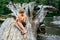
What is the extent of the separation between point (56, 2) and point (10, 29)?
65.6 ft

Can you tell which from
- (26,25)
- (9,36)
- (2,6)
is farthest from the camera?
(2,6)

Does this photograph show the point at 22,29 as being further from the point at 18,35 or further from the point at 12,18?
the point at 12,18

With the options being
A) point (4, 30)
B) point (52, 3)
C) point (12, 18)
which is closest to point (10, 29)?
point (4, 30)

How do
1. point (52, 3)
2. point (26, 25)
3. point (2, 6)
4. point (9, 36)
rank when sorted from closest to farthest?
point (9, 36) → point (26, 25) → point (2, 6) → point (52, 3)

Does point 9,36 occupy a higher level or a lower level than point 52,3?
higher

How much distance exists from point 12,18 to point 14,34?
2631 mm

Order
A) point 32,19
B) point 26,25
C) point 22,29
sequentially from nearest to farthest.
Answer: point 22,29 → point 26,25 → point 32,19

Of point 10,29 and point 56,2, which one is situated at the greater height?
point 10,29

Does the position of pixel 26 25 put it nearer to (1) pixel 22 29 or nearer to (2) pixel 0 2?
(1) pixel 22 29

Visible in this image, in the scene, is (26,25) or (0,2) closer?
(26,25)

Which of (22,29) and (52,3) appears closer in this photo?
(22,29)

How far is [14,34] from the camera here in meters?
8.01

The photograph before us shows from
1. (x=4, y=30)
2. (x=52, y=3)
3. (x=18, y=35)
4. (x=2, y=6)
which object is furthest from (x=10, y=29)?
(x=52, y=3)

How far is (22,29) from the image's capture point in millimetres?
8375
